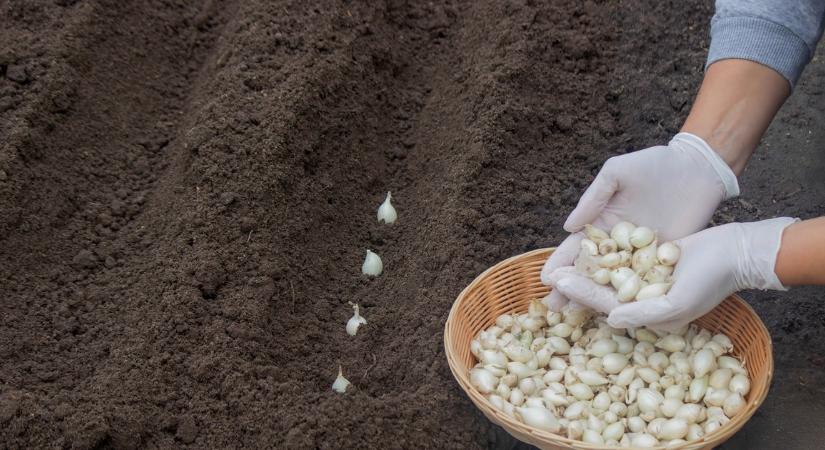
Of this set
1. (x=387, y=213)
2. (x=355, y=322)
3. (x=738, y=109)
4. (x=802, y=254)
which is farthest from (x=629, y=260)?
(x=387, y=213)

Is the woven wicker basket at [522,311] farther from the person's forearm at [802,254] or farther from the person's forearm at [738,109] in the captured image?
the person's forearm at [738,109]

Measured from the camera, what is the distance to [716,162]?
2256mm

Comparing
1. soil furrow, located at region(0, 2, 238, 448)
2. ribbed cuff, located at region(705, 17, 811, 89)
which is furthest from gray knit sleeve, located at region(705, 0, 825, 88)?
soil furrow, located at region(0, 2, 238, 448)

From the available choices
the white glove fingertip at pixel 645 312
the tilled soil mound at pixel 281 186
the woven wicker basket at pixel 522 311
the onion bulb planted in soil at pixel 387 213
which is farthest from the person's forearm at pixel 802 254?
the onion bulb planted in soil at pixel 387 213

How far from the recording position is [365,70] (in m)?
3.35

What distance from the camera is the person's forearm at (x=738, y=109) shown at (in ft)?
7.55

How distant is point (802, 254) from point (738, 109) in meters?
0.57

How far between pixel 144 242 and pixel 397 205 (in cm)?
94

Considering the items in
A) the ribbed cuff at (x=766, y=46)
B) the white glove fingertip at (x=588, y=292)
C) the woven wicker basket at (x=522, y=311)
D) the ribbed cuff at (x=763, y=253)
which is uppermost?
the ribbed cuff at (x=766, y=46)

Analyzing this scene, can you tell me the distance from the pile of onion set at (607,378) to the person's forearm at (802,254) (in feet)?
0.92

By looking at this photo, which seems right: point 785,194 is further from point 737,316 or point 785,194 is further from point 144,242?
point 144,242

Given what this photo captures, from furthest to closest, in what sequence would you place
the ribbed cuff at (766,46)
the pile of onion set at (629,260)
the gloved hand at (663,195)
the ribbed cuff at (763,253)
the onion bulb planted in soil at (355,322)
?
the onion bulb planted in soil at (355,322) → the ribbed cuff at (766,46) → the gloved hand at (663,195) → the pile of onion set at (629,260) → the ribbed cuff at (763,253)

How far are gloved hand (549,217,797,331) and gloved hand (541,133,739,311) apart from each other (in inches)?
8.6

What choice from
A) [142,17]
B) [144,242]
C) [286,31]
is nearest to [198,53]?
[142,17]
